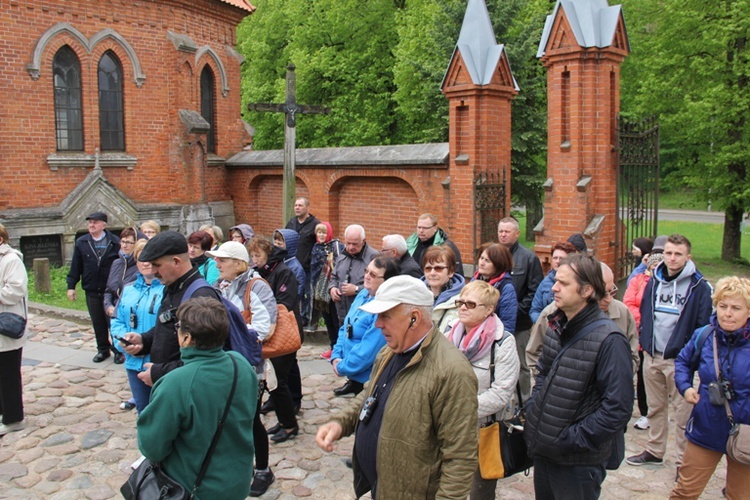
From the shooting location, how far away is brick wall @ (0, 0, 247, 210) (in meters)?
14.8

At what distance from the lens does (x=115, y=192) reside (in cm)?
1614

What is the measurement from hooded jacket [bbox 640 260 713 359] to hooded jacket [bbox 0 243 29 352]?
5.30 m

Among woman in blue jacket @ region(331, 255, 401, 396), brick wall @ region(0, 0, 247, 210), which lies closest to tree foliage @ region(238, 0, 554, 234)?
brick wall @ region(0, 0, 247, 210)

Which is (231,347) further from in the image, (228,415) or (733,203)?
Result: (733,203)

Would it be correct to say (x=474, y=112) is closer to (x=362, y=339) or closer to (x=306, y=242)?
(x=306, y=242)

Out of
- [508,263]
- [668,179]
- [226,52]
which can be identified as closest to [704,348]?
[508,263]

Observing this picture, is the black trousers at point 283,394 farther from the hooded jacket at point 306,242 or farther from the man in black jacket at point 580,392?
the hooded jacket at point 306,242

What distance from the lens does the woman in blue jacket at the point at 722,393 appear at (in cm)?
393

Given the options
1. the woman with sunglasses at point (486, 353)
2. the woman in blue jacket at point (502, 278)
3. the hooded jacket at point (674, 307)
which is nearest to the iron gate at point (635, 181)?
the hooded jacket at point (674, 307)

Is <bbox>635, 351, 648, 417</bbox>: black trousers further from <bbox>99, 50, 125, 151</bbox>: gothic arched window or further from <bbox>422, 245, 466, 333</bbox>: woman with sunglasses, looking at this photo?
<bbox>99, 50, 125, 151</bbox>: gothic arched window

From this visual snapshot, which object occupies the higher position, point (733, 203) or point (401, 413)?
point (733, 203)

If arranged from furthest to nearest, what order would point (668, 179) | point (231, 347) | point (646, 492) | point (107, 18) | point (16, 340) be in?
1. point (668, 179)
2. point (107, 18)
3. point (16, 340)
4. point (646, 492)
5. point (231, 347)

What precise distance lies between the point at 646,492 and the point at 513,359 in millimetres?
1999

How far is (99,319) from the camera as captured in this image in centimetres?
843
